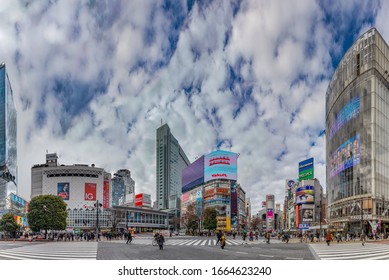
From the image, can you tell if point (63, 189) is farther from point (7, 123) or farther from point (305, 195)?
point (7, 123)

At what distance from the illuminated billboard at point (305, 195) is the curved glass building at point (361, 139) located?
143ft

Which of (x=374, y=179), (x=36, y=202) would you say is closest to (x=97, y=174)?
(x=36, y=202)

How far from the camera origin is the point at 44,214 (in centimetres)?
5131

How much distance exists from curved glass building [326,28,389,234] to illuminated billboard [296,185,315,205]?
43620mm

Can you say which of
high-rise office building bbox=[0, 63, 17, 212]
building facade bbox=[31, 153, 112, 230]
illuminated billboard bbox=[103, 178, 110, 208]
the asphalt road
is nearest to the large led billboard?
building facade bbox=[31, 153, 112, 230]

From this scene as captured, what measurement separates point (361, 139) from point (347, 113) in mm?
5486

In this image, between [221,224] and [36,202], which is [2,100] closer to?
[36,202]

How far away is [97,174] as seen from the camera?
399ft

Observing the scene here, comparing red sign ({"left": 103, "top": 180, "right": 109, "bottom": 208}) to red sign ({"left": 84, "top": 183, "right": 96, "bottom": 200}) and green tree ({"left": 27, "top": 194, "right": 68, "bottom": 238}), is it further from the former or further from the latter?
green tree ({"left": 27, "top": 194, "right": 68, "bottom": 238})

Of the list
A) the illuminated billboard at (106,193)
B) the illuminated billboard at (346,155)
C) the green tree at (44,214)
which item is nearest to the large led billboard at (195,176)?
the illuminated billboard at (106,193)

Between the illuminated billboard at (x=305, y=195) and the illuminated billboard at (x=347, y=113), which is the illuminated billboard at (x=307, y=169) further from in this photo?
the illuminated billboard at (x=347, y=113)

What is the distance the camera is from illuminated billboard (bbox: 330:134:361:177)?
56.4m

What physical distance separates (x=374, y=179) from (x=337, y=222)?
589 inches

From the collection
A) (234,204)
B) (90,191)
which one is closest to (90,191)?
(90,191)
